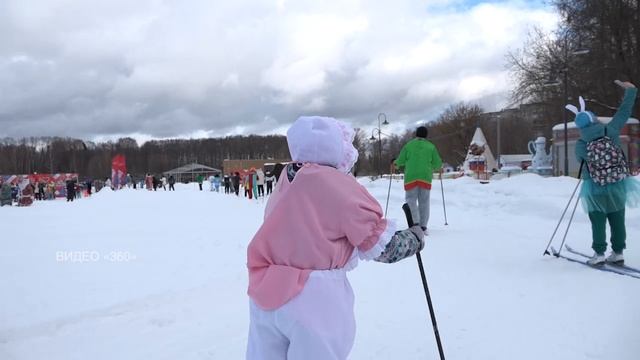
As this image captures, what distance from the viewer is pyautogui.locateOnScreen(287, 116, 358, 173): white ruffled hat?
102 inches

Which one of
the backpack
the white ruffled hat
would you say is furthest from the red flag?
the white ruffled hat

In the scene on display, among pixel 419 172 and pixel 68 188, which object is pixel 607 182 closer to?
pixel 419 172

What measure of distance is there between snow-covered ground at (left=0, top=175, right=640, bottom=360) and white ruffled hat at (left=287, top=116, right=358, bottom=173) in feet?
6.13

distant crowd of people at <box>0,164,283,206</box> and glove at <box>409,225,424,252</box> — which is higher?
glove at <box>409,225,424,252</box>

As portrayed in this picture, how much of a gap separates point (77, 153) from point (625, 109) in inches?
5876

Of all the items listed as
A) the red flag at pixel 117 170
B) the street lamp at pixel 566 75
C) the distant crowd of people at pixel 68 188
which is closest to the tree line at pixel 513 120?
the street lamp at pixel 566 75

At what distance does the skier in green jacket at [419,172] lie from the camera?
934 centimetres

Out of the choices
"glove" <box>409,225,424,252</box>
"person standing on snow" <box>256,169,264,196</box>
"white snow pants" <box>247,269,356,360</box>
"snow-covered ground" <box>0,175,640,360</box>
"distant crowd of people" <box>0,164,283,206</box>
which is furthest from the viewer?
"distant crowd of people" <box>0,164,283,206</box>

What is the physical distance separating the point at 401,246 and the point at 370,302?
260 centimetres

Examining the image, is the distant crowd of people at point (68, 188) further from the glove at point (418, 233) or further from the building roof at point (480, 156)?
the glove at point (418, 233)

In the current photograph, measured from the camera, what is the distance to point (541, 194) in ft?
45.2

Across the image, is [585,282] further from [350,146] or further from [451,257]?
[350,146]

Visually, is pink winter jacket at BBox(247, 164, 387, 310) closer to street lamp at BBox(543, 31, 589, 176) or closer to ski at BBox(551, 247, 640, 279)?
ski at BBox(551, 247, 640, 279)

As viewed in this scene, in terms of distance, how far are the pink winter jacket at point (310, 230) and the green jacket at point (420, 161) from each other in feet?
23.0
